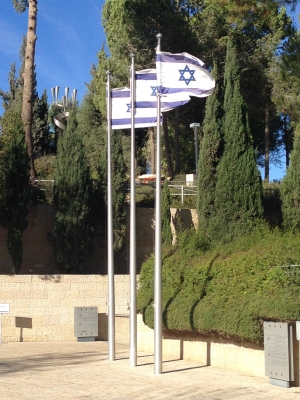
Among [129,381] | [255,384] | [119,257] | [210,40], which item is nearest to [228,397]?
[255,384]

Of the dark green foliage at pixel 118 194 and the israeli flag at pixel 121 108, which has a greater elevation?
the israeli flag at pixel 121 108

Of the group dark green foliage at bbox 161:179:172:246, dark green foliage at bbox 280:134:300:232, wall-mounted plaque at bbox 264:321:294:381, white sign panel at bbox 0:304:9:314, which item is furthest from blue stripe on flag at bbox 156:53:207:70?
dark green foliage at bbox 280:134:300:232

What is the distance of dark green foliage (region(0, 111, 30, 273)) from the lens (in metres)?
21.7

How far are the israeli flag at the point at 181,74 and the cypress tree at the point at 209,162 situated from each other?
9.09 metres

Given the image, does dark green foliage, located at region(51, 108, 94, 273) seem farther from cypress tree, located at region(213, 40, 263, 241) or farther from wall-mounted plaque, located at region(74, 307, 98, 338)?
cypress tree, located at region(213, 40, 263, 241)

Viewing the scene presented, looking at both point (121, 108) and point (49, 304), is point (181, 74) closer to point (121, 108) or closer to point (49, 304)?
point (121, 108)

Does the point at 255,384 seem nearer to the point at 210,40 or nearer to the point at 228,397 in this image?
the point at 228,397

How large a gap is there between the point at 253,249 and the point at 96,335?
23.9ft

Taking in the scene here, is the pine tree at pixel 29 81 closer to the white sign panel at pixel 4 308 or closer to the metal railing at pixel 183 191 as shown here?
the metal railing at pixel 183 191

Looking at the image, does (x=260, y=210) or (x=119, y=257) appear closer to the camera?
(x=260, y=210)

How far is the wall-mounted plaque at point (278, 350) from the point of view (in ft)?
36.1

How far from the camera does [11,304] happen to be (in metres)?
20.0

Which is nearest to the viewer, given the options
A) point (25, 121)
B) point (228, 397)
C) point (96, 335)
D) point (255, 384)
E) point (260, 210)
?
point (228, 397)

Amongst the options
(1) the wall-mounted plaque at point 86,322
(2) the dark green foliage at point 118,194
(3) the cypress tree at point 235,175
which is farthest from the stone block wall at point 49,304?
(3) the cypress tree at point 235,175
